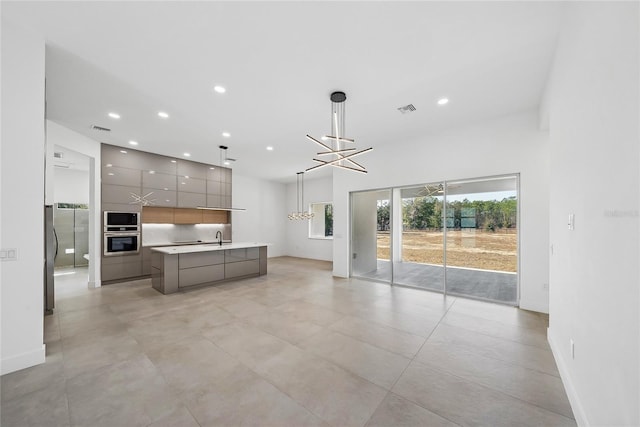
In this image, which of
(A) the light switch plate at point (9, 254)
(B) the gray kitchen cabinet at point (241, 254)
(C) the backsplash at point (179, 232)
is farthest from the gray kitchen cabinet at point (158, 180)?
(A) the light switch plate at point (9, 254)

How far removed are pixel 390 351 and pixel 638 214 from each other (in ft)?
7.77

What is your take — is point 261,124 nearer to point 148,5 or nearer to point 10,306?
point 148,5

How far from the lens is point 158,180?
6.74m

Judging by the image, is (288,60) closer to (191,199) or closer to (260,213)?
(191,199)

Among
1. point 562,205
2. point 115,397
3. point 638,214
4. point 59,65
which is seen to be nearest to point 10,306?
point 115,397

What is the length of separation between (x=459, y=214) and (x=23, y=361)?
629 centimetres

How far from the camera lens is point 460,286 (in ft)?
16.4

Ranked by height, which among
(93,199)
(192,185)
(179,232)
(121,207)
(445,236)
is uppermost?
(192,185)

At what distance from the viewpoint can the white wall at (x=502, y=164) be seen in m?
4.00

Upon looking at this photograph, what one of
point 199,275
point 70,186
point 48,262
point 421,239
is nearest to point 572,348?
point 421,239

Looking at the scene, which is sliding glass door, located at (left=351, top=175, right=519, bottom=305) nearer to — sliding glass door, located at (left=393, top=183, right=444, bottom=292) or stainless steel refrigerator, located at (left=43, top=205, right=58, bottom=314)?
sliding glass door, located at (left=393, top=183, right=444, bottom=292)

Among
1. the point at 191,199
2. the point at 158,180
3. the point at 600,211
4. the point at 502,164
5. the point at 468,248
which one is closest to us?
the point at 600,211

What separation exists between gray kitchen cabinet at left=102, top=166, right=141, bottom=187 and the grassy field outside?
680 cm

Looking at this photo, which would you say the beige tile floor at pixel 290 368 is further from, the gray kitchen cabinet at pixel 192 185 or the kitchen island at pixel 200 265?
the gray kitchen cabinet at pixel 192 185
